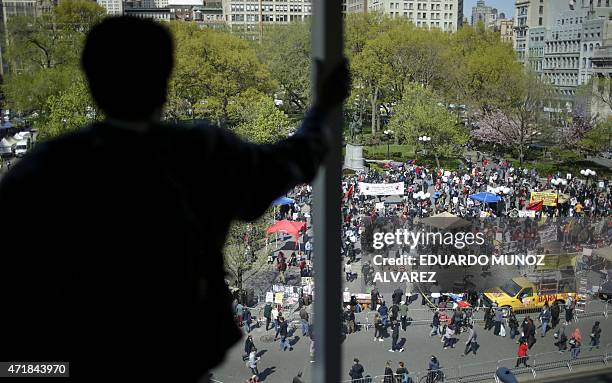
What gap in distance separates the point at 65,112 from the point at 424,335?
18.3ft

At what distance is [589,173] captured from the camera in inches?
483

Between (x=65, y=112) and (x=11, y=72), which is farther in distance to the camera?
(x=11, y=72)

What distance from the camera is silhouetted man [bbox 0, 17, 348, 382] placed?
54 cm

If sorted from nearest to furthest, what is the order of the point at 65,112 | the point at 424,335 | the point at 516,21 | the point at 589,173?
the point at 424,335
the point at 65,112
the point at 589,173
the point at 516,21

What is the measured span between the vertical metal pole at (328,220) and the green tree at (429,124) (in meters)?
14.6

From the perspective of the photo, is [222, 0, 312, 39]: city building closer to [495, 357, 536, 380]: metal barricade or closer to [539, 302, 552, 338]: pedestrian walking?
[539, 302, 552, 338]: pedestrian walking

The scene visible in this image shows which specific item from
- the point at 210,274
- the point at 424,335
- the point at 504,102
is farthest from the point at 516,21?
the point at 210,274

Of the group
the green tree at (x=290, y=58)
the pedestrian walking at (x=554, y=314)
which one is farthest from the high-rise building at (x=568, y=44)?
the pedestrian walking at (x=554, y=314)

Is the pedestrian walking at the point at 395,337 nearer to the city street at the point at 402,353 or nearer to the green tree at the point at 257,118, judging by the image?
the city street at the point at 402,353

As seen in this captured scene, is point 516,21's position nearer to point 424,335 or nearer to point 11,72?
point 11,72

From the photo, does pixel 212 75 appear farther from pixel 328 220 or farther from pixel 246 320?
pixel 328 220

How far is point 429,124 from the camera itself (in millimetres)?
15555

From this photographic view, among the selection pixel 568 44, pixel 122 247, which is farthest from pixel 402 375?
pixel 568 44

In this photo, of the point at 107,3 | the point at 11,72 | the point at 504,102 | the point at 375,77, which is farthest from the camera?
the point at 375,77
